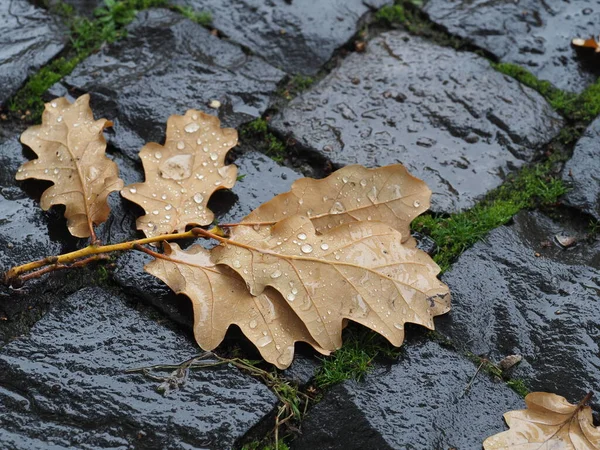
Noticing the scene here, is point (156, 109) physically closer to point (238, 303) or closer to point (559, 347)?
point (238, 303)

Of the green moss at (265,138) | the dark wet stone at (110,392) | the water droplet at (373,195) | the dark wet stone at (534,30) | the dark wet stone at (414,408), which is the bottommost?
the dark wet stone at (110,392)

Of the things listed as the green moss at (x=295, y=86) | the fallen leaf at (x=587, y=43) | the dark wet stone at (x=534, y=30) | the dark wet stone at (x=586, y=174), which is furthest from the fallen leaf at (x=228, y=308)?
the fallen leaf at (x=587, y=43)

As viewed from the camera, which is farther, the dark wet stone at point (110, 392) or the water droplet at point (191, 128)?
the water droplet at point (191, 128)

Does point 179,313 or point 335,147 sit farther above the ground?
point 335,147

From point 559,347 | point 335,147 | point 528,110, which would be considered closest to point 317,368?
point 559,347

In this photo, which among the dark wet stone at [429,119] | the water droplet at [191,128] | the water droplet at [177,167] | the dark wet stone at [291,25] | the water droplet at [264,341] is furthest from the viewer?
the dark wet stone at [291,25]

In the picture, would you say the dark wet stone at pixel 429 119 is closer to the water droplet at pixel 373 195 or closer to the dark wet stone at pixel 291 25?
the dark wet stone at pixel 291 25

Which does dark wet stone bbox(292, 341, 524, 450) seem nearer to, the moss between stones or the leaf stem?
the leaf stem
